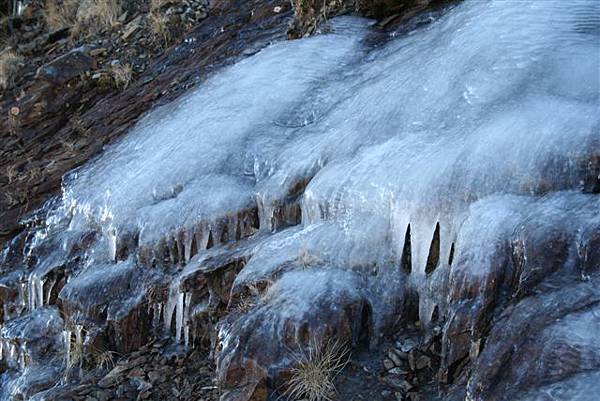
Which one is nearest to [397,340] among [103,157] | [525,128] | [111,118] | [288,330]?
[288,330]

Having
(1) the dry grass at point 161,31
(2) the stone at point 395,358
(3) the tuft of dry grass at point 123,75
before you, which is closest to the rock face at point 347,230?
(2) the stone at point 395,358

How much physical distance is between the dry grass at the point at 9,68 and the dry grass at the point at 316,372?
26.3ft

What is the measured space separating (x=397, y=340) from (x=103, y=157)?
4419 millimetres

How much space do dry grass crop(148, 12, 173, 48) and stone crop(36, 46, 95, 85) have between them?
0.91m

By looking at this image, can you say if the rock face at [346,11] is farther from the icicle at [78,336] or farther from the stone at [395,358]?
the stone at [395,358]

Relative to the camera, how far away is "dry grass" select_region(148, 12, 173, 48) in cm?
1067

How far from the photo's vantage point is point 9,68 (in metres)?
11.9

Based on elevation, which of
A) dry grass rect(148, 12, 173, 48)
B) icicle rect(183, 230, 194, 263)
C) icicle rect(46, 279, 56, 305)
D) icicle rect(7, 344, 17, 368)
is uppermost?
dry grass rect(148, 12, 173, 48)

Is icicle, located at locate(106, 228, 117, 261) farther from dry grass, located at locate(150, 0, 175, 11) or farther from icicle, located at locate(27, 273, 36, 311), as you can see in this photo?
dry grass, located at locate(150, 0, 175, 11)

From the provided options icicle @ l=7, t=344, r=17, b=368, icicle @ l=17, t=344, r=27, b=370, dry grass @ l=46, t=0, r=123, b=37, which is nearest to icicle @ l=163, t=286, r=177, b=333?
icicle @ l=17, t=344, r=27, b=370

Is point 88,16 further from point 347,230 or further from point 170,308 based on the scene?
point 347,230

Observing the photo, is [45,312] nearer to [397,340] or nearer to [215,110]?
[215,110]

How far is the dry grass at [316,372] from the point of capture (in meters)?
Result: 4.98

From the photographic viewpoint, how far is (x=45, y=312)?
7.37 meters
